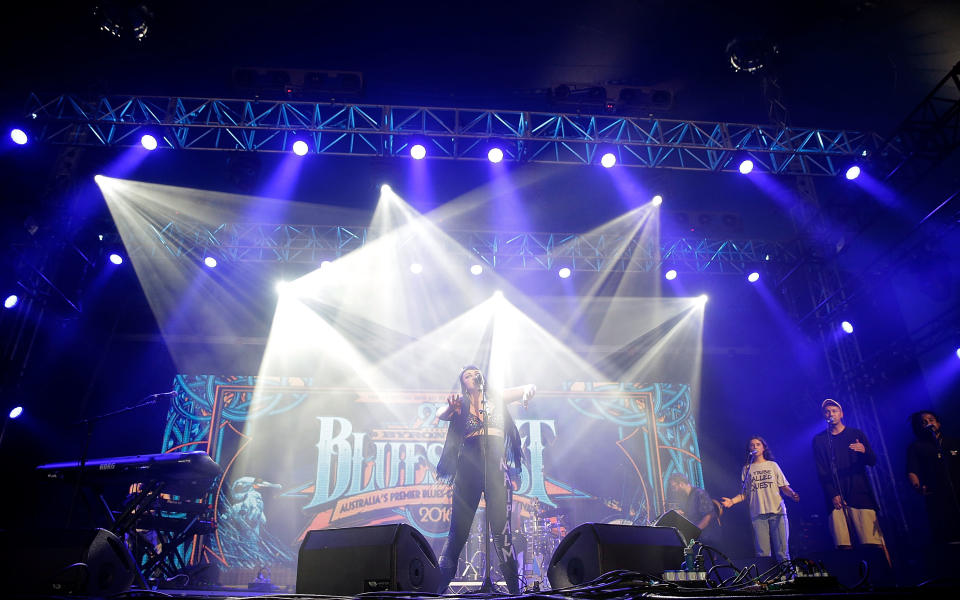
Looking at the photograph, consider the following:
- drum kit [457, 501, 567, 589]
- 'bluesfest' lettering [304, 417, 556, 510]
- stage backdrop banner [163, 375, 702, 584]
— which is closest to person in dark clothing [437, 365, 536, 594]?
drum kit [457, 501, 567, 589]

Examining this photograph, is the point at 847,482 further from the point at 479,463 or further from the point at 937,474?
the point at 479,463

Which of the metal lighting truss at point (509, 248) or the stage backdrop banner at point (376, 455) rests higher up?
the metal lighting truss at point (509, 248)

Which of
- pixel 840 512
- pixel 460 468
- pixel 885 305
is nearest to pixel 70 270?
pixel 460 468

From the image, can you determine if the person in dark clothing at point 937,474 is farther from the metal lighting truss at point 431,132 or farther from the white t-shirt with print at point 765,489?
the metal lighting truss at point 431,132

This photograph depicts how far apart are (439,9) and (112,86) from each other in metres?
4.41

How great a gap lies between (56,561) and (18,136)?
6143mm

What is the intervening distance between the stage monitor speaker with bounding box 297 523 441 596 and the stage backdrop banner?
6664mm

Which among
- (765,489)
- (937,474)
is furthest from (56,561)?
(937,474)

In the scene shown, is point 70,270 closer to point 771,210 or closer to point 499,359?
point 499,359

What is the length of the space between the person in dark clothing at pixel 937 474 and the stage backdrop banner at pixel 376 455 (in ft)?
15.4

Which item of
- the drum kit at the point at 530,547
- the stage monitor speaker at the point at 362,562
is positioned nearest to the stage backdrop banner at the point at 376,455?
the drum kit at the point at 530,547

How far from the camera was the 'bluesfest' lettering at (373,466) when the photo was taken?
977 centimetres

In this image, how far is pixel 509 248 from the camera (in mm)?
9867

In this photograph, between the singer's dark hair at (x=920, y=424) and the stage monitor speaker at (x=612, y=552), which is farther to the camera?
the singer's dark hair at (x=920, y=424)
